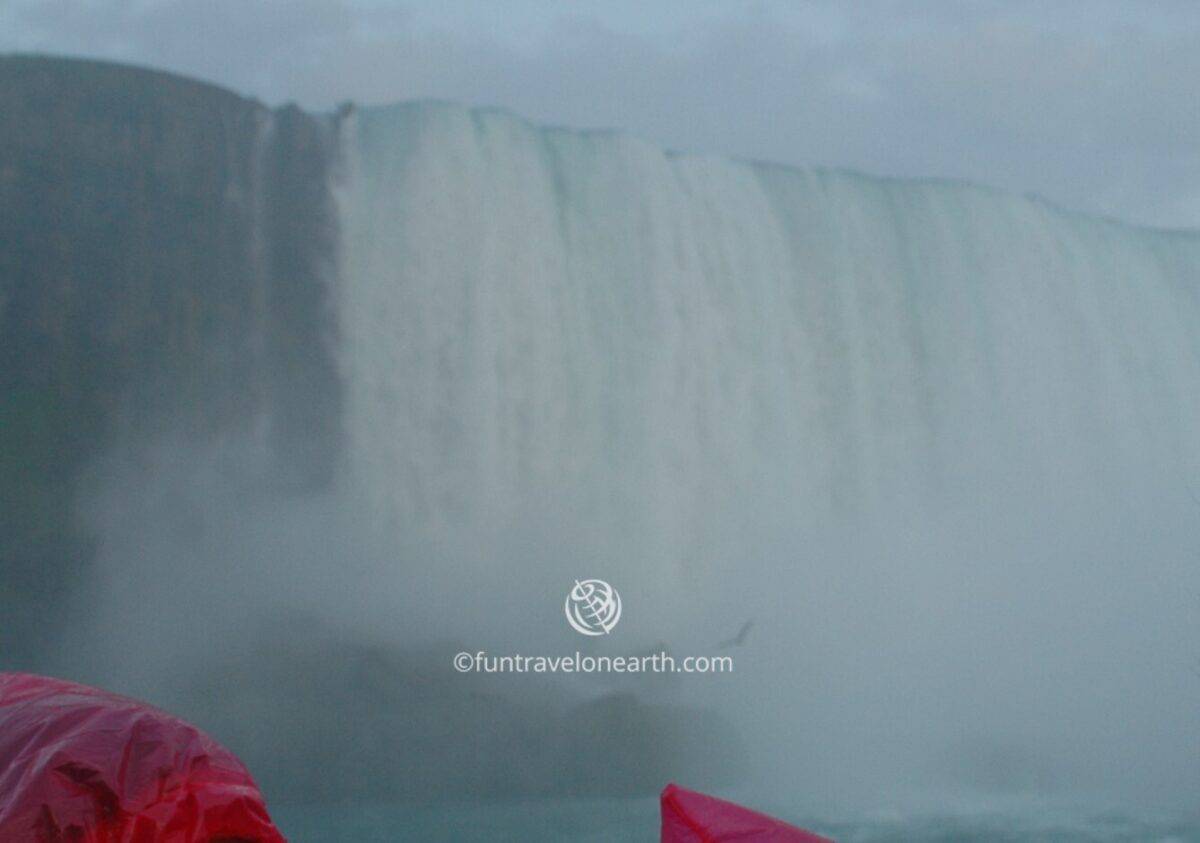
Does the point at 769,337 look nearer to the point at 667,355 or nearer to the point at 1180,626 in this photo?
the point at 667,355

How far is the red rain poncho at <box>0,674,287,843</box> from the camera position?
1.83 m

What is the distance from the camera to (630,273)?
1185cm

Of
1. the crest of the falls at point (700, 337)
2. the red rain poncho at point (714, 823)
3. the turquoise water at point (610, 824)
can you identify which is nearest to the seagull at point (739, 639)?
the crest of the falls at point (700, 337)

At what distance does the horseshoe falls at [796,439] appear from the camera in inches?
441

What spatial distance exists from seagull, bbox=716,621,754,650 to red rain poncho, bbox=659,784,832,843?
945cm

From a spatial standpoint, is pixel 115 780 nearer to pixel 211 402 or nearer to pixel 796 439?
pixel 211 402

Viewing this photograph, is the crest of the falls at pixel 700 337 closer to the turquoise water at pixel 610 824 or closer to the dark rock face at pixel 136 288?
the dark rock face at pixel 136 288

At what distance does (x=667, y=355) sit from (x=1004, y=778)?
4364 mm

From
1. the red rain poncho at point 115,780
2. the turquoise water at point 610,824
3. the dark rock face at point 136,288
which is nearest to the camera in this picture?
the red rain poncho at point 115,780

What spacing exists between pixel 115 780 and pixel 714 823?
2.81 feet

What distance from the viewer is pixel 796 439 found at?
1229 centimetres

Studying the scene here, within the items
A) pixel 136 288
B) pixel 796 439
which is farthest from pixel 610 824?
pixel 136 288

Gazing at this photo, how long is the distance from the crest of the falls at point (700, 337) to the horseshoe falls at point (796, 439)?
2 cm

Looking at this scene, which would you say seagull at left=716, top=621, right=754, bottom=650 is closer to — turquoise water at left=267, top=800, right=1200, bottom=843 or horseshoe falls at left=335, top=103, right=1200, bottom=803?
horseshoe falls at left=335, top=103, right=1200, bottom=803
